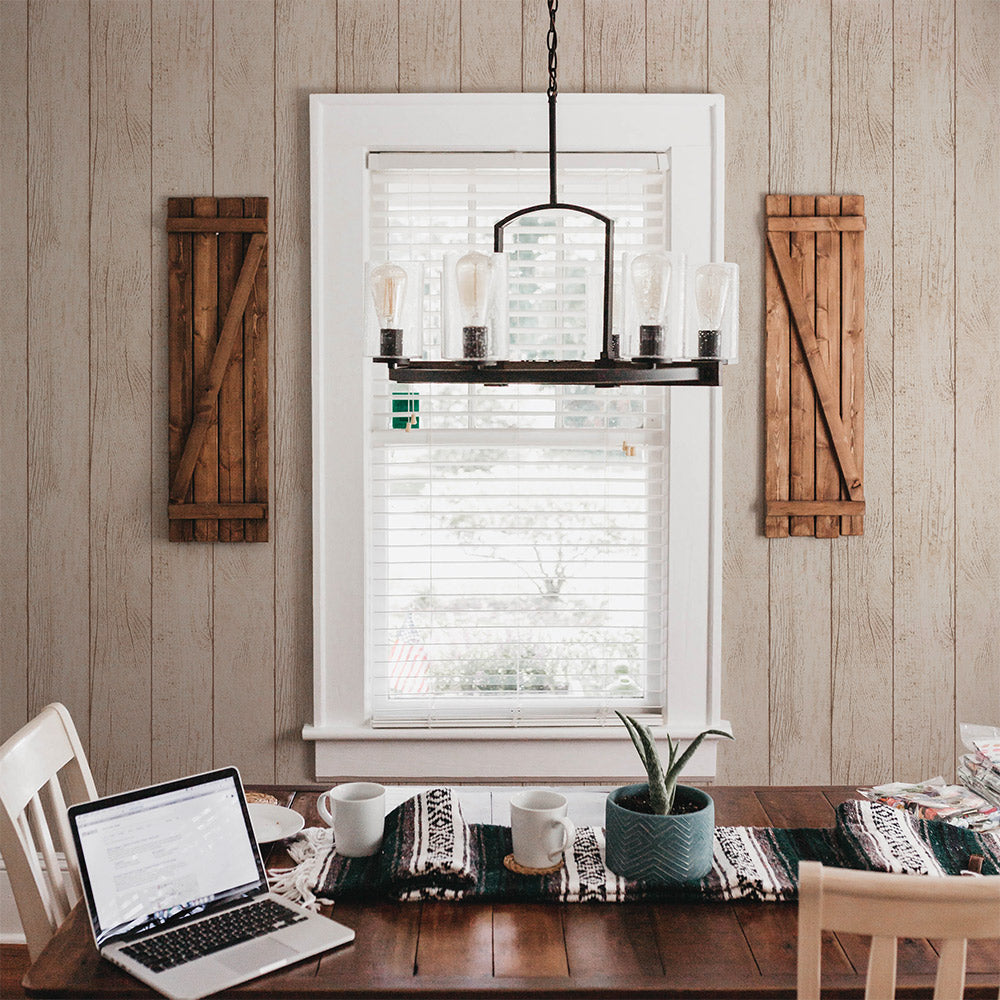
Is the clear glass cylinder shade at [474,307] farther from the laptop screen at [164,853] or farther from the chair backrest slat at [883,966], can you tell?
the chair backrest slat at [883,966]

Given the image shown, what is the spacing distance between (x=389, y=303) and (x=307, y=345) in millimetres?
1233

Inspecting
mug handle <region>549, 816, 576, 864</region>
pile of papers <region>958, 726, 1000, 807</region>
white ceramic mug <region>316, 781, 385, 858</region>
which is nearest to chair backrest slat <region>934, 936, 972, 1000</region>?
mug handle <region>549, 816, 576, 864</region>

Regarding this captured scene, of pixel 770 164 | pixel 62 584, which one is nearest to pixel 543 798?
pixel 62 584

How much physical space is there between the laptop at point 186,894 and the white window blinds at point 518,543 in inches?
48.5

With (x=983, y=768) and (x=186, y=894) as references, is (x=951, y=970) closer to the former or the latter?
(x=186, y=894)

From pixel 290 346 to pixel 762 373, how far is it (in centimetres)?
128

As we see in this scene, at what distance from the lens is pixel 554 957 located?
1504mm

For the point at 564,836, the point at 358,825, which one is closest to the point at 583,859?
the point at 564,836

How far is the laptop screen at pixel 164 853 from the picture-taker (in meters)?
1.51

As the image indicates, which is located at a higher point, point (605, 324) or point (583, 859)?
point (605, 324)

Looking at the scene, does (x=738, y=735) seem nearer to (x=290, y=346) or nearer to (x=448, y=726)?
(x=448, y=726)

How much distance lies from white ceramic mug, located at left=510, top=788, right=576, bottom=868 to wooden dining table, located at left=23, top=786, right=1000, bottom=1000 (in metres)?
0.09

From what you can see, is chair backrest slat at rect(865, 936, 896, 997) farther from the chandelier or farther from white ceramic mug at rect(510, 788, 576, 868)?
the chandelier

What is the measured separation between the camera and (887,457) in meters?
2.89
